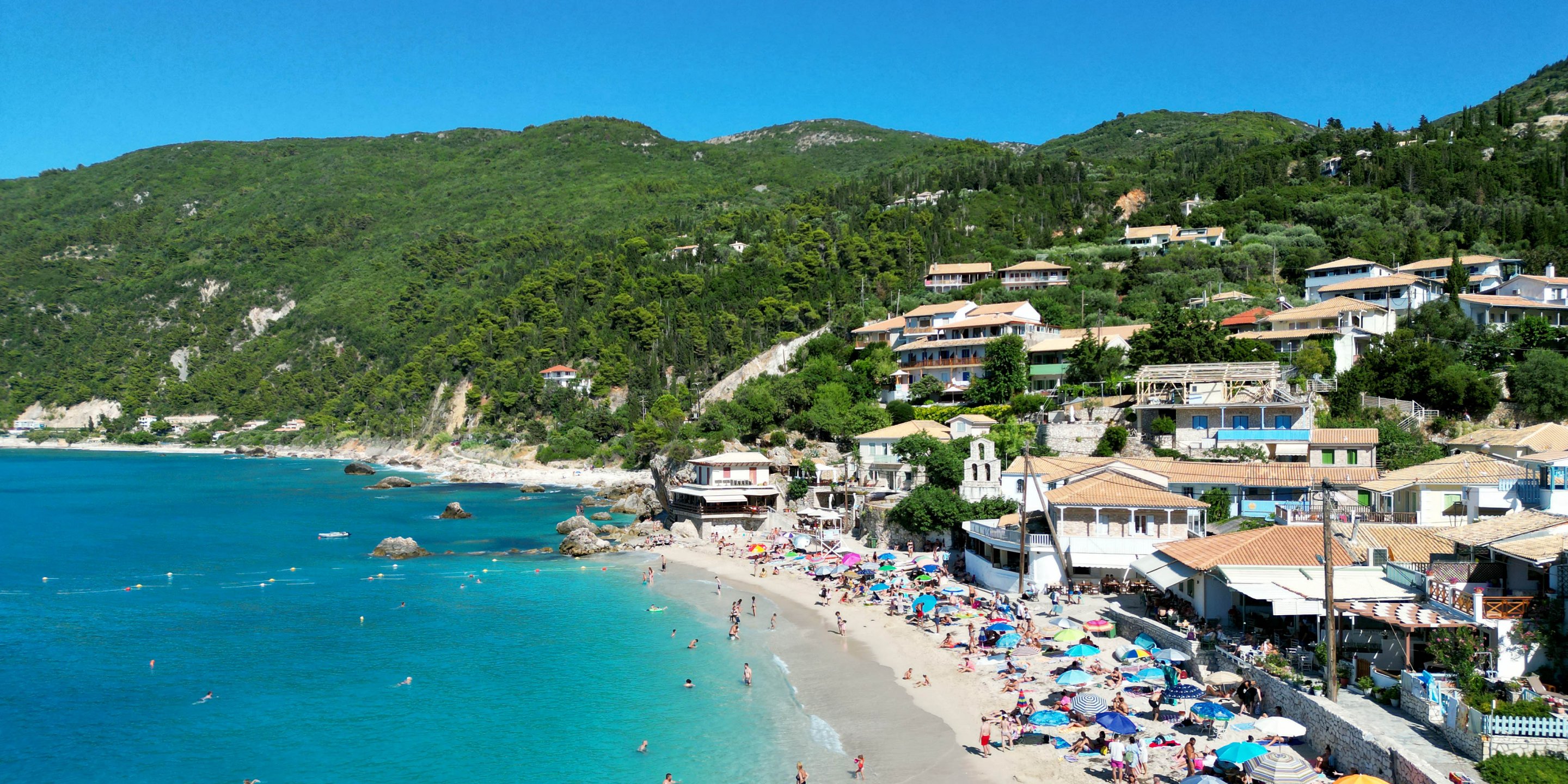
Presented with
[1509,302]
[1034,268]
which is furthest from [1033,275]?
[1509,302]

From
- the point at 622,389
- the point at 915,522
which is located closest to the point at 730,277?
the point at 622,389

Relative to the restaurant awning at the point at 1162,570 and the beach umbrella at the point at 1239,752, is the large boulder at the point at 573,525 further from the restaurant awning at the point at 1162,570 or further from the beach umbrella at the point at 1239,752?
the beach umbrella at the point at 1239,752

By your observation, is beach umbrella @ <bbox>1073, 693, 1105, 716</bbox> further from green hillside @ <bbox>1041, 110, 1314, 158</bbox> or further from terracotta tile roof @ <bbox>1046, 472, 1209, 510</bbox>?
green hillside @ <bbox>1041, 110, 1314, 158</bbox>

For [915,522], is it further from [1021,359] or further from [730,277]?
[730,277]

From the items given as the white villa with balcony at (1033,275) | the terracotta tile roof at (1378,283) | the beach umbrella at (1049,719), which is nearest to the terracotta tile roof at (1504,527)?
the beach umbrella at (1049,719)

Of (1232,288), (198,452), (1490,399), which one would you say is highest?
(1232,288)

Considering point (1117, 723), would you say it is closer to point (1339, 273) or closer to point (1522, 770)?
point (1522, 770)
